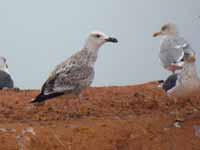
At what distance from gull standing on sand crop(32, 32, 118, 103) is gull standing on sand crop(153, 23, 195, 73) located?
213cm

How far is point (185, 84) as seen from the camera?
8.95m

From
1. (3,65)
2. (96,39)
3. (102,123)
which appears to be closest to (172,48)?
(96,39)

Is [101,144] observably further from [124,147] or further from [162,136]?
[162,136]

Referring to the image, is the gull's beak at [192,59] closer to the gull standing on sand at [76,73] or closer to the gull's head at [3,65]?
the gull standing on sand at [76,73]

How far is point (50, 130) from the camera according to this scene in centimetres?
838

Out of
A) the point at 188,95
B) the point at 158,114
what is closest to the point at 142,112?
the point at 158,114

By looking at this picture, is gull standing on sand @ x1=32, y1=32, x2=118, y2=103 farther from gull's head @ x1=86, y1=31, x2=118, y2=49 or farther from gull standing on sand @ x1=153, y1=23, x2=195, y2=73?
gull standing on sand @ x1=153, y1=23, x2=195, y2=73

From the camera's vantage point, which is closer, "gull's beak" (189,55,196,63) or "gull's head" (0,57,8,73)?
"gull's beak" (189,55,196,63)

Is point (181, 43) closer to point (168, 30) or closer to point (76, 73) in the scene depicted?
point (168, 30)

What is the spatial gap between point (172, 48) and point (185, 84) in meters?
3.07

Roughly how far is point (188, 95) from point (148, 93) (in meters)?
1.80

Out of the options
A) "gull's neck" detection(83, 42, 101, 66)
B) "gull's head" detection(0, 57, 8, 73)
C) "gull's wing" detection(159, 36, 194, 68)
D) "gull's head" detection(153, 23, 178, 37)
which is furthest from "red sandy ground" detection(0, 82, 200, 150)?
"gull's head" detection(0, 57, 8, 73)

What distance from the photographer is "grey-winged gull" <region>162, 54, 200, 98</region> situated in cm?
890

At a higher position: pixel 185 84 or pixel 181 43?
pixel 181 43
